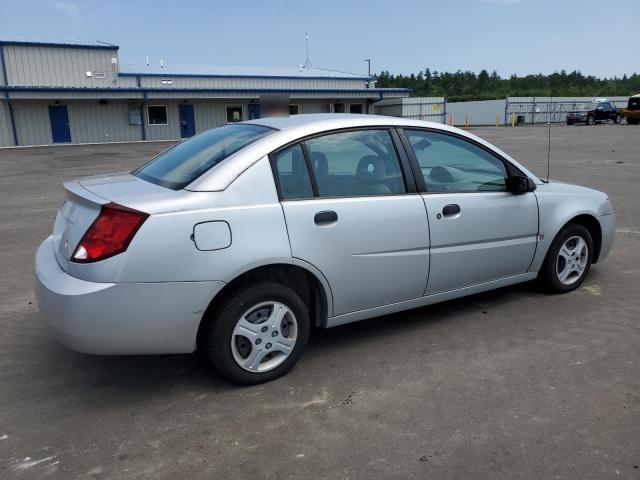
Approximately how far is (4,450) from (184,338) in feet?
3.34

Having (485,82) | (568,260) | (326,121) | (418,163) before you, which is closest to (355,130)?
(326,121)

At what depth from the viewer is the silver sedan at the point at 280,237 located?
291 cm

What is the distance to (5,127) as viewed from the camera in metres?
31.4

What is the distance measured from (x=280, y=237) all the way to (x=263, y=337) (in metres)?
0.61

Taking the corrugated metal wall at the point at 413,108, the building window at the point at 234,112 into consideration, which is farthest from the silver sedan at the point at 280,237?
the corrugated metal wall at the point at 413,108

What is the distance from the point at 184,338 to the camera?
120 inches

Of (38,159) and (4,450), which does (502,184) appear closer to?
(4,450)

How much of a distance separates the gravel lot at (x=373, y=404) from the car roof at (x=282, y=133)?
126 centimetres

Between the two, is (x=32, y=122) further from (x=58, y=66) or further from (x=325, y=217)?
(x=325, y=217)

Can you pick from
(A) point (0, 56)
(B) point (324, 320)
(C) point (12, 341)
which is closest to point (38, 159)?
(A) point (0, 56)

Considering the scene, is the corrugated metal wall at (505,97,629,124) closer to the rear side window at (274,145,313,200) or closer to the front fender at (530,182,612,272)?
the front fender at (530,182,612,272)

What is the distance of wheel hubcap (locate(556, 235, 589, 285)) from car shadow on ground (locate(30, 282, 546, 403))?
2.65ft

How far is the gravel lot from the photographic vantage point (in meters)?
2.59

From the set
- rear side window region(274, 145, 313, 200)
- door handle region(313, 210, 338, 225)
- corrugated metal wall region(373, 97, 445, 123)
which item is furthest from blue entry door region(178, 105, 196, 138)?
door handle region(313, 210, 338, 225)
